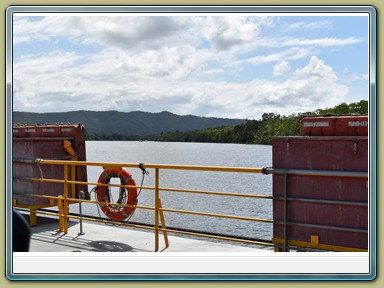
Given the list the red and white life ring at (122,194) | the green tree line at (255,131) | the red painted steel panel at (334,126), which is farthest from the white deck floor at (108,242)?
the green tree line at (255,131)

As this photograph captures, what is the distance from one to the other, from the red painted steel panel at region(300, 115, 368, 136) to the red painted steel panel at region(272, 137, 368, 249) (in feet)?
0.32

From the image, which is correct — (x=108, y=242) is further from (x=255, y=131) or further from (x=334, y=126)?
(x=255, y=131)

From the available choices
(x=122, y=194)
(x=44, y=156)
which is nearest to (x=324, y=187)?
(x=122, y=194)


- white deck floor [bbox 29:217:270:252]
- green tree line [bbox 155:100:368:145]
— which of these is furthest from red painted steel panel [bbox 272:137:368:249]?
green tree line [bbox 155:100:368:145]

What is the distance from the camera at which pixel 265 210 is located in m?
17.6

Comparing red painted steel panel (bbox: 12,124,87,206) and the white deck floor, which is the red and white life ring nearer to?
the white deck floor

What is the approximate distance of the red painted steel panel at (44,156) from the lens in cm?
672

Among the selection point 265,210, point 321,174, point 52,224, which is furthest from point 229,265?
point 265,210

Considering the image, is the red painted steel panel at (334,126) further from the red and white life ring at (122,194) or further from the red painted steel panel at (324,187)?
the red and white life ring at (122,194)

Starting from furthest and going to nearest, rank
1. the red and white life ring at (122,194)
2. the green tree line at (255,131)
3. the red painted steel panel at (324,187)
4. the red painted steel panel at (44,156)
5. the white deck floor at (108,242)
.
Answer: the green tree line at (255,131) → the red painted steel panel at (44,156) → the red and white life ring at (122,194) → the white deck floor at (108,242) → the red painted steel panel at (324,187)

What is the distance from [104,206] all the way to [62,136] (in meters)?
1.56

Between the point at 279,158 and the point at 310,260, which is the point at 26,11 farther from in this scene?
the point at 310,260

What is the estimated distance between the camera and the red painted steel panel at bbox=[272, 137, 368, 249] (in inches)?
163

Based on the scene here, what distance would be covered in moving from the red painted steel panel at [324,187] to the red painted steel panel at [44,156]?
134 inches
